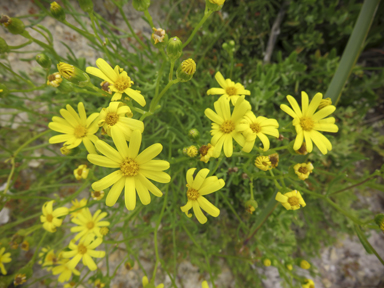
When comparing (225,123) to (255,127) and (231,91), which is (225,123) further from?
(231,91)

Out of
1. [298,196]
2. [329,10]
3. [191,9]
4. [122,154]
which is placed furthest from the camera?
[191,9]

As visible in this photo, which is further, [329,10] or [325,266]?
[325,266]

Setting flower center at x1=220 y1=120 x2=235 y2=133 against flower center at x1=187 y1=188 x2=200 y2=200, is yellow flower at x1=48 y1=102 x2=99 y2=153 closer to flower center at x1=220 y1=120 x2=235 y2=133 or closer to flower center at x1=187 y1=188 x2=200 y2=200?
flower center at x1=187 y1=188 x2=200 y2=200

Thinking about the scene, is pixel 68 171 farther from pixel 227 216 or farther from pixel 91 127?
pixel 227 216

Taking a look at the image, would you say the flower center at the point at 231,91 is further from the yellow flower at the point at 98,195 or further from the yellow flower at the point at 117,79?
the yellow flower at the point at 98,195

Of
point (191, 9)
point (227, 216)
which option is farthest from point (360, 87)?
point (191, 9)

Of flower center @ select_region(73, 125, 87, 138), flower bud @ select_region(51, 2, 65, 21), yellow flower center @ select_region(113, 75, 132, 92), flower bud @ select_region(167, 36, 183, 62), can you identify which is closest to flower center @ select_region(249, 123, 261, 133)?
flower bud @ select_region(167, 36, 183, 62)

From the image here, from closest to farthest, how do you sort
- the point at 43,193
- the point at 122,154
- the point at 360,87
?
Result: the point at 122,154
the point at 360,87
the point at 43,193

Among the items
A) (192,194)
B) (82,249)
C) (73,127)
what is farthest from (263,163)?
(82,249)
